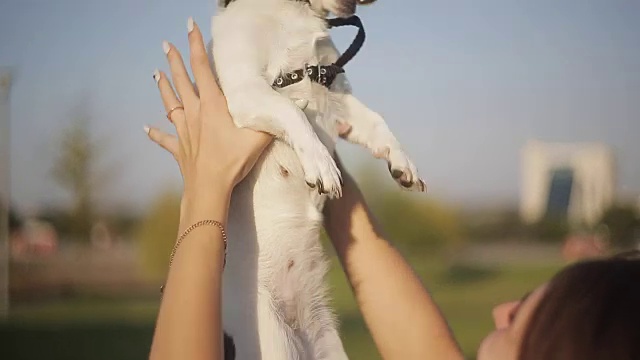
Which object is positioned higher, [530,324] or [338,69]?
[338,69]

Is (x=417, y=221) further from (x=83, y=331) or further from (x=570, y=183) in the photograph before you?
(x=83, y=331)

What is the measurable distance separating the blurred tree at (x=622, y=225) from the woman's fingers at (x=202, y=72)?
1.97 meters

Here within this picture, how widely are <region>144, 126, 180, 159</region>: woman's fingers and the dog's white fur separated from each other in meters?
0.11

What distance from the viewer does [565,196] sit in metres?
2.51

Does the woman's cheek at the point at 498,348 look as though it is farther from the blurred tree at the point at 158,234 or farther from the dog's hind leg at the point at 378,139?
the blurred tree at the point at 158,234

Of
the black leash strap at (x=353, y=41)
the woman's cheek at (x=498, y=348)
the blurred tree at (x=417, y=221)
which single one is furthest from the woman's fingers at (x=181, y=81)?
the blurred tree at (x=417, y=221)

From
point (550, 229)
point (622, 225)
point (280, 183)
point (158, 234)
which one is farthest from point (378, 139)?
point (622, 225)

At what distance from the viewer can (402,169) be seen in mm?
1023

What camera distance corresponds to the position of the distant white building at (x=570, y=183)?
2.46 meters

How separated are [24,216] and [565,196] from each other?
6.16 feet

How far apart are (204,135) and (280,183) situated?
0.14 meters

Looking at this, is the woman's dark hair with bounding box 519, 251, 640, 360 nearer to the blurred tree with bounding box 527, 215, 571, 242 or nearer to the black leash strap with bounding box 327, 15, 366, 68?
the black leash strap with bounding box 327, 15, 366, 68

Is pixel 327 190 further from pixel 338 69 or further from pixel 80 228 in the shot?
pixel 80 228

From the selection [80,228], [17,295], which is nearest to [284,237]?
→ [80,228]
